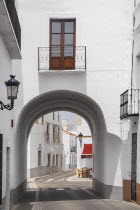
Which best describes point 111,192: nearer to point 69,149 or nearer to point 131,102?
point 131,102

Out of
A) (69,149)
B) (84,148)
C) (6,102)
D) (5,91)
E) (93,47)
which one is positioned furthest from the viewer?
(69,149)

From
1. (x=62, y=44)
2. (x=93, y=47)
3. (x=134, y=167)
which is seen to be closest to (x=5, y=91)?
(x=62, y=44)

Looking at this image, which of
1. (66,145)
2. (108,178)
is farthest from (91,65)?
(66,145)

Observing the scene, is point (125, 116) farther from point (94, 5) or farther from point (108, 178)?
point (94, 5)

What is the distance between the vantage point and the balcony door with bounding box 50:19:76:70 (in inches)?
755

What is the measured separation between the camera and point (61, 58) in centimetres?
1919

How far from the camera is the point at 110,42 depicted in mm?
19328

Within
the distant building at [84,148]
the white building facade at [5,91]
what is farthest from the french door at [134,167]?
the distant building at [84,148]

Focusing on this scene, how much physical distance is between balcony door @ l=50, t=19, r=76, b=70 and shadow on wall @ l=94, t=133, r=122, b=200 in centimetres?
356

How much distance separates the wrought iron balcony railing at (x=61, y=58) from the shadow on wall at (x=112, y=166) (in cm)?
332

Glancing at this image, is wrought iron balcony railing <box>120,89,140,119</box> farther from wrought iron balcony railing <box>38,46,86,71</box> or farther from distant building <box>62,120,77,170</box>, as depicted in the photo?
distant building <box>62,120,77,170</box>

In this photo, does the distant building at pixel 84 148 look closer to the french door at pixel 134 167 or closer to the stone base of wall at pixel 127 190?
the stone base of wall at pixel 127 190

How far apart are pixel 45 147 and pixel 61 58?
102ft

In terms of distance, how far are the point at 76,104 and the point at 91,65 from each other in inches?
211
